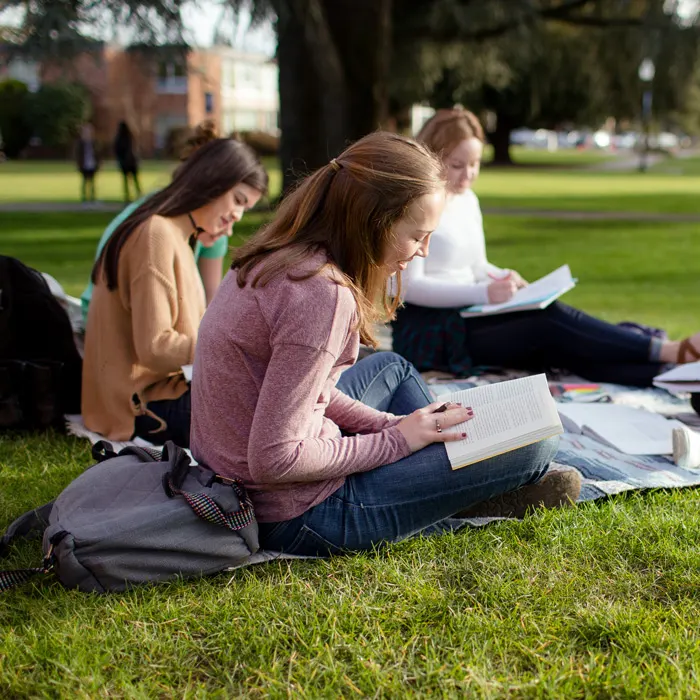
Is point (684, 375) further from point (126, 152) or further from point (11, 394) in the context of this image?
point (126, 152)

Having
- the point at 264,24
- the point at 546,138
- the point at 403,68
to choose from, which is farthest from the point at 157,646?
the point at 546,138

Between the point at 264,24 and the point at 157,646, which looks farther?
the point at 264,24

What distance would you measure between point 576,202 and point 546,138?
57.8 metres

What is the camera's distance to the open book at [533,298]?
14.0 feet

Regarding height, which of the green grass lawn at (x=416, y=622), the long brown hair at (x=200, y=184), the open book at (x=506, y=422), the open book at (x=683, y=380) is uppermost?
the long brown hair at (x=200, y=184)

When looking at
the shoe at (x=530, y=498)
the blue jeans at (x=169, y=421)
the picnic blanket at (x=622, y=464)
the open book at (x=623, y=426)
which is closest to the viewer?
the shoe at (x=530, y=498)

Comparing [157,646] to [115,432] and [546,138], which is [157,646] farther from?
[546,138]

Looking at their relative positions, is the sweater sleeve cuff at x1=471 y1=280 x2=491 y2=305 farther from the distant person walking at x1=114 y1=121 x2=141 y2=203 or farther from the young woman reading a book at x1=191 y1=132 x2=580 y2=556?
the distant person walking at x1=114 y1=121 x2=141 y2=203

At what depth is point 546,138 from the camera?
74500 millimetres

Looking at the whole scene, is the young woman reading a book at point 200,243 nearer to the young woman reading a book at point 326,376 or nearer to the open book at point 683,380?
the young woman reading a book at point 326,376

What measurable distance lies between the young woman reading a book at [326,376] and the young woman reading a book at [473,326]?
1768 mm

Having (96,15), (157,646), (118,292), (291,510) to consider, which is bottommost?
(157,646)

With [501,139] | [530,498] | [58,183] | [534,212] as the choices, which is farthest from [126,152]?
[501,139]

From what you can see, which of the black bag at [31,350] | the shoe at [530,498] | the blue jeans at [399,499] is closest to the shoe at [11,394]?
the black bag at [31,350]
